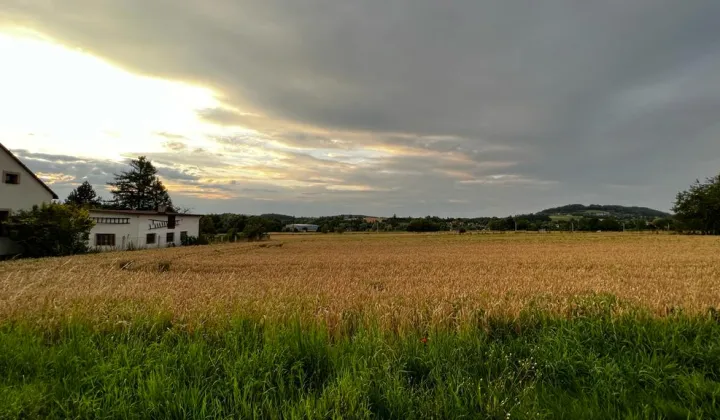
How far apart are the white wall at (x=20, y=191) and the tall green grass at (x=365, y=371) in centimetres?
3922

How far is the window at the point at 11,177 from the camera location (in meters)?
32.8

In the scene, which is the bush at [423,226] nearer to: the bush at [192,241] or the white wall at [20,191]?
the bush at [192,241]

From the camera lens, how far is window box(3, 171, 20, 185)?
3281 centimetres

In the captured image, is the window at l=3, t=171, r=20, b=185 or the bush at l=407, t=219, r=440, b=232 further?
the bush at l=407, t=219, r=440, b=232

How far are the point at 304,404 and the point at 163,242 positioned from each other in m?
58.4

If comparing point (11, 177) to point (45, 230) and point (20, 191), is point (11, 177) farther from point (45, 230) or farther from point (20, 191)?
point (45, 230)

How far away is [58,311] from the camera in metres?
6.10

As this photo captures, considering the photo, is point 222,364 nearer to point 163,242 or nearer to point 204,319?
point 204,319

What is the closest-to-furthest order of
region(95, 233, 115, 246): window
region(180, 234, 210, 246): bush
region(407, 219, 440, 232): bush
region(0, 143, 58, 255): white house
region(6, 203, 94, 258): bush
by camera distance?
1. region(6, 203, 94, 258): bush
2. region(0, 143, 58, 255): white house
3. region(95, 233, 115, 246): window
4. region(180, 234, 210, 246): bush
5. region(407, 219, 440, 232): bush

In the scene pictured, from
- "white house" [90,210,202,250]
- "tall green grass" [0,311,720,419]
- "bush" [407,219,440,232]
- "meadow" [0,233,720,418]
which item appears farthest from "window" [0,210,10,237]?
"bush" [407,219,440,232]

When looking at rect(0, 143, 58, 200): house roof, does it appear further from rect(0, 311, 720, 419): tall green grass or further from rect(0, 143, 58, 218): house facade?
rect(0, 311, 720, 419): tall green grass

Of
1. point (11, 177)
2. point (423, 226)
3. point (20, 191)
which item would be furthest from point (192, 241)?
point (423, 226)

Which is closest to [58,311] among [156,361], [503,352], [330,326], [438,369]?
[156,361]

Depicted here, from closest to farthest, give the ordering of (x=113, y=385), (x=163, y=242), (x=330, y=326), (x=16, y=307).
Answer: (x=113, y=385) → (x=330, y=326) → (x=16, y=307) → (x=163, y=242)
